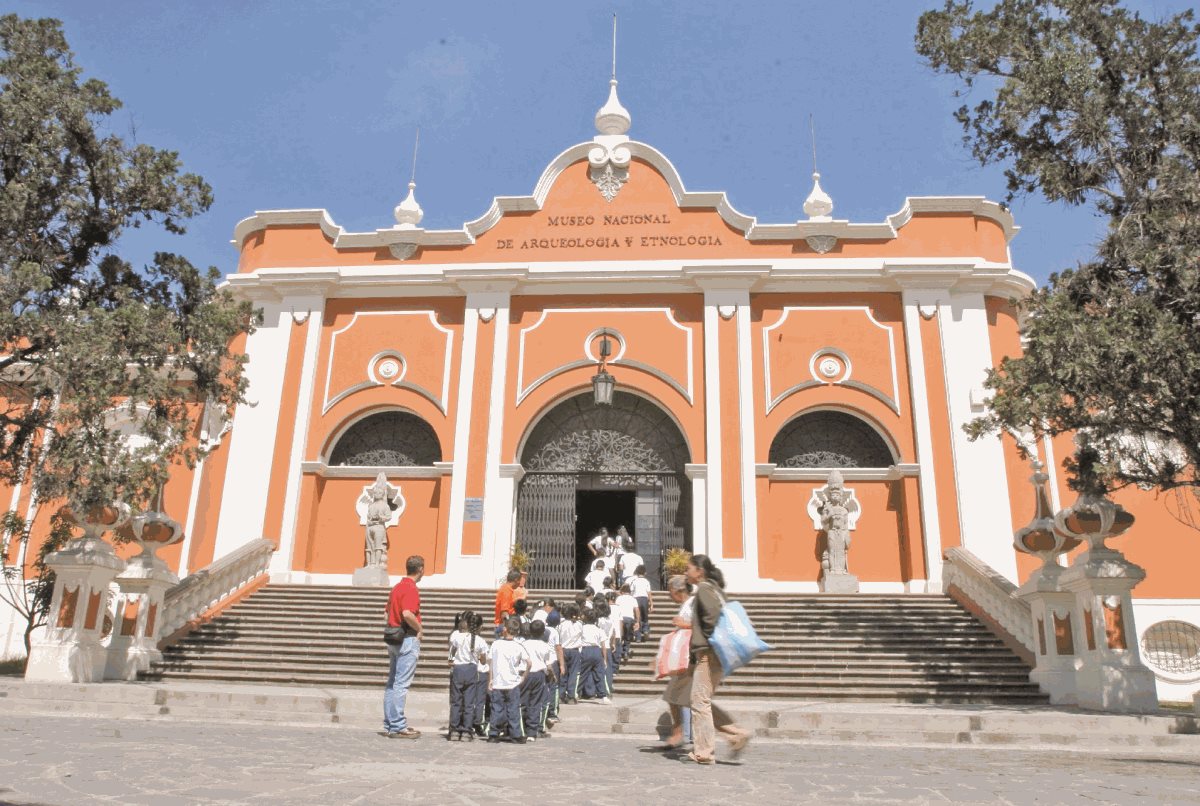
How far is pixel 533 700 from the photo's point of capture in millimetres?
8477

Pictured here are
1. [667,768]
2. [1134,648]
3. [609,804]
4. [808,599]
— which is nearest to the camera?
[609,804]

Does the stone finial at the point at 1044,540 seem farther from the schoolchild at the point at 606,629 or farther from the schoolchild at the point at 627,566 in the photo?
the schoolchild at the point at 627,566

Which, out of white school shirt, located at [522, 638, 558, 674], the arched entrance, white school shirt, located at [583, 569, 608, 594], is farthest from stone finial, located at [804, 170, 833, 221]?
white school shirt, located at [522, 638, 558, 674]

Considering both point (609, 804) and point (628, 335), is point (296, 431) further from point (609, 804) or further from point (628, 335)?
point (609, 804)

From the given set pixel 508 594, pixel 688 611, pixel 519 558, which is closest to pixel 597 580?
pixel 519 558

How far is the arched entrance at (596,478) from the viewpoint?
58.4ft

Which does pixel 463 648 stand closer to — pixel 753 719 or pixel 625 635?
pixel 753 719

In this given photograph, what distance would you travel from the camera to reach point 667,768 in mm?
6027

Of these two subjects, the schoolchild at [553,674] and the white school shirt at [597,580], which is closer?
the schoolchild at [553,674]

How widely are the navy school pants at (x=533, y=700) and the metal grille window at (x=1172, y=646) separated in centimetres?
1264

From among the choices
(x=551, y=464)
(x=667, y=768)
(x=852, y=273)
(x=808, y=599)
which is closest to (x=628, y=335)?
(x=551, y=464)

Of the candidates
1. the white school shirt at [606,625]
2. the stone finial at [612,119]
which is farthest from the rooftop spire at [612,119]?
the white school shirt at [606,625]

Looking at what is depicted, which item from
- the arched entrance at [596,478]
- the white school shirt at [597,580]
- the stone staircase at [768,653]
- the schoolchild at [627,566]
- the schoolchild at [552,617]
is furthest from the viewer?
the arched entrance at [596,478]

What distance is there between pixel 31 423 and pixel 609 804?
10.3 metres
